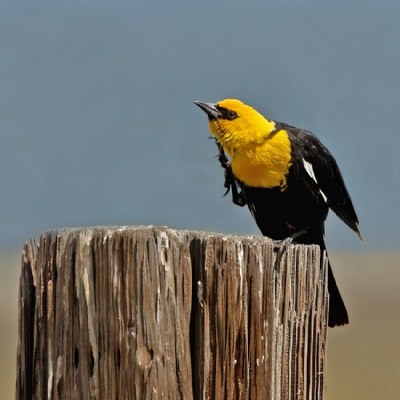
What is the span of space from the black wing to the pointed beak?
17.5 inches

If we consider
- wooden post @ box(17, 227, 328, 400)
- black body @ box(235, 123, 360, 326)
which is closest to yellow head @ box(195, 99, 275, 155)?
black body @ box(235, 123, 360, 326)

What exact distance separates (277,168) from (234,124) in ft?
1.18

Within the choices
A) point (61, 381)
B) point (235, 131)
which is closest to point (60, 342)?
point (61, 381)

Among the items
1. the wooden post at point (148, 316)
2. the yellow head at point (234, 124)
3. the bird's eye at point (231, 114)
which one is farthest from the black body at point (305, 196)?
the wooden post at point (148, 316)

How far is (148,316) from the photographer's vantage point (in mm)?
1862

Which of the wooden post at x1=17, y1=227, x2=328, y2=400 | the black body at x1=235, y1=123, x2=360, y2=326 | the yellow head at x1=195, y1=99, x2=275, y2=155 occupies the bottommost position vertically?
the wooden post at x1=17, y1=227, x2=328, y2=400

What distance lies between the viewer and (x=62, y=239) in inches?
74.8

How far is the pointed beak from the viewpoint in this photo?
5.10m

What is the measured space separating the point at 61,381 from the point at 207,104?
3373mm

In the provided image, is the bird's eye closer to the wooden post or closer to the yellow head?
the yellow head

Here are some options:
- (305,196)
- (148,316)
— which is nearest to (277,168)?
(305,196)

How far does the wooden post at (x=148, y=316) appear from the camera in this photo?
6.09 ft

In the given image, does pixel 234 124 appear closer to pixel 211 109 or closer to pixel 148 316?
pixel 211 109

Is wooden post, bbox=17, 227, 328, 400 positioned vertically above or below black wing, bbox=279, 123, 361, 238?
below
